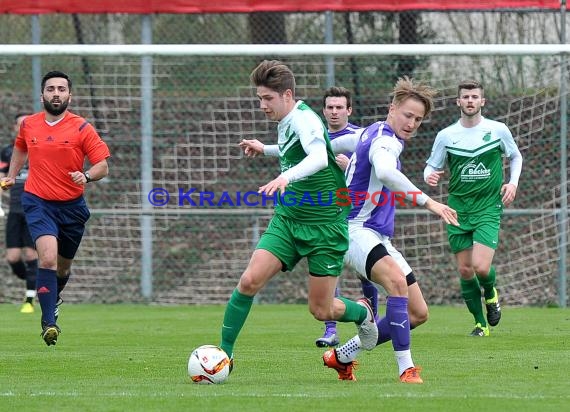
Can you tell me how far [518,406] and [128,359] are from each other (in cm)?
351

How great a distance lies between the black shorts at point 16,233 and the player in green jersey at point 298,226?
25.2 ft

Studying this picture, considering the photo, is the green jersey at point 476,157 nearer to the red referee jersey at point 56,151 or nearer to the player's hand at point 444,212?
the red referee jersey at point 56,151

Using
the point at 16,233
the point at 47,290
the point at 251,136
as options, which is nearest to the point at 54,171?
the point at 47,290

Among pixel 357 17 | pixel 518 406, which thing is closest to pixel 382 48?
pixel 357 17

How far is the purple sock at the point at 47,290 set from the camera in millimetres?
9430

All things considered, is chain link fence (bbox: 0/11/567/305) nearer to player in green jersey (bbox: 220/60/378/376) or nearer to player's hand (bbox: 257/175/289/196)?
Result: player in green jersey (bbox: 220/60/378/376)

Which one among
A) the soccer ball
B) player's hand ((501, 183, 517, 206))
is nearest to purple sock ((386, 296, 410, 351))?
the soccer ball

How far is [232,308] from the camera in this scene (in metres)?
7.29

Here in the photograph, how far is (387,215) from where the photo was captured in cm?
776

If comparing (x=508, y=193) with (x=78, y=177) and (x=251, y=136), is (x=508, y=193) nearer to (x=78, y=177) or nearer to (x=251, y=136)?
(x=78, y=177)

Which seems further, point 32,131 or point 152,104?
point 152,104

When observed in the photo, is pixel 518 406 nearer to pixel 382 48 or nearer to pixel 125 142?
pixel 382 48

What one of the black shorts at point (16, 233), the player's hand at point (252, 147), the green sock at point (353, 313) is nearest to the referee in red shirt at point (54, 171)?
the player's hand at point (252, 147)

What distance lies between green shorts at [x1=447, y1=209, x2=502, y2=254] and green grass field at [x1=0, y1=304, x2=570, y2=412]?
85 cm
